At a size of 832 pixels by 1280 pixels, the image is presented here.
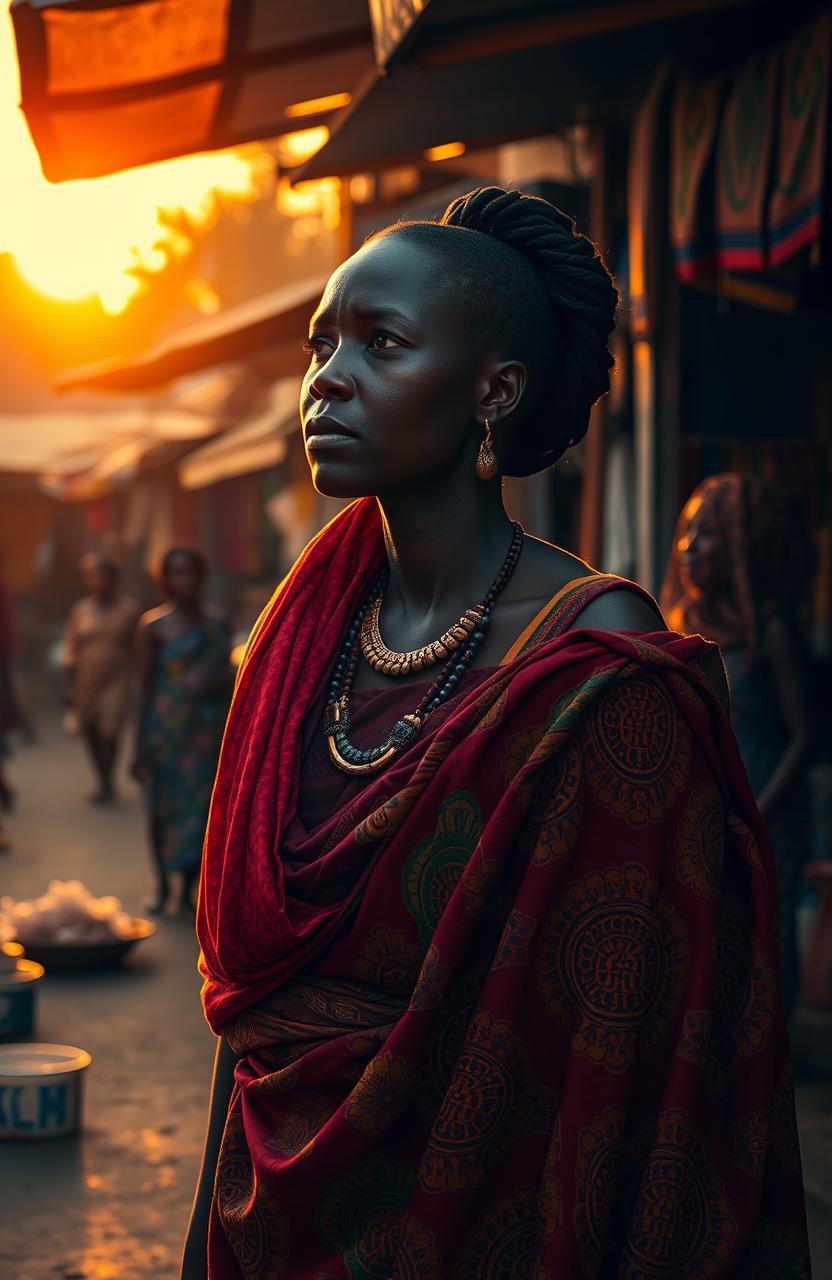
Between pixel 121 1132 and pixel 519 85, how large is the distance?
4125 mm

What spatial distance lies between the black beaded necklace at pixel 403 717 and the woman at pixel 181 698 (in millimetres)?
7288

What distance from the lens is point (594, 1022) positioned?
168cm

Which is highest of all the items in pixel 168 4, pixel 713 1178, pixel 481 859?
pixel 168 4

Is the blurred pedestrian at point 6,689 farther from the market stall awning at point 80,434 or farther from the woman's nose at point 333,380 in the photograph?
the woman's nose at point 333,380

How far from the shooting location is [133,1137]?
204 inches

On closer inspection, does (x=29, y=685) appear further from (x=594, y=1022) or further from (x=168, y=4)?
(x=594, y=1022)

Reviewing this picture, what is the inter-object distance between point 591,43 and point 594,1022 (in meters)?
5.14

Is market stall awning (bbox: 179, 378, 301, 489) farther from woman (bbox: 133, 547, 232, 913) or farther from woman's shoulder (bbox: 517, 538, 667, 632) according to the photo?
woman's shoulder (bbox: 517, 538, 667, 632)

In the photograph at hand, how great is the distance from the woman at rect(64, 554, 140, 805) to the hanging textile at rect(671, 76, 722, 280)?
9.13 m

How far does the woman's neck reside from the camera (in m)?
1.96

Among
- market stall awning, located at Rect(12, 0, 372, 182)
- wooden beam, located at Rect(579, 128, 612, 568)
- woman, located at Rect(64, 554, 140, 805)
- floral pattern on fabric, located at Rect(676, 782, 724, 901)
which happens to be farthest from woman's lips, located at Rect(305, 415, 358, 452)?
woman, located at Rect(64, 554, 140, 805)

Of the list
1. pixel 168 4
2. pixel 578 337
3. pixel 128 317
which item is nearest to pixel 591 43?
pixel 168 4

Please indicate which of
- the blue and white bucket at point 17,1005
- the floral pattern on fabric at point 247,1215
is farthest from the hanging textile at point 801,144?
the blue and white bucket at point 17,1005

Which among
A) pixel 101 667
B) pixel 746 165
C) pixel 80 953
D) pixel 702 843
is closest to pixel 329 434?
pixel 702 843
